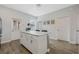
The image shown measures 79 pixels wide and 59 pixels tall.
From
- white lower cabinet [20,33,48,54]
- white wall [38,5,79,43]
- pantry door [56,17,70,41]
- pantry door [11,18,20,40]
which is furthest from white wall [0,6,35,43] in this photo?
pantry door [56,17,70,41]

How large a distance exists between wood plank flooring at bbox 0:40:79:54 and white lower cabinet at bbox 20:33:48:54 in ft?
0.37

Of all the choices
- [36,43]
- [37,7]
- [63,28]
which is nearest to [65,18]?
[63,28]

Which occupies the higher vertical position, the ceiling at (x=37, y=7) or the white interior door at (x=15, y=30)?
the ceiling at (x=37, y=7)

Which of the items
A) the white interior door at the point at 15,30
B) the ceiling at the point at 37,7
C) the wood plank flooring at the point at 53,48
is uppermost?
the ceiling at the point at 37,7

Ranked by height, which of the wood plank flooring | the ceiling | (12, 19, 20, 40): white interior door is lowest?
the wood plank flooring

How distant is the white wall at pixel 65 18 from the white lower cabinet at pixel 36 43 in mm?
228

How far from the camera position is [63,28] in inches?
68.5

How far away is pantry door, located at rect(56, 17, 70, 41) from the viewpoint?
67.0 inches

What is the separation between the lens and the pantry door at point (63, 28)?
1702mm

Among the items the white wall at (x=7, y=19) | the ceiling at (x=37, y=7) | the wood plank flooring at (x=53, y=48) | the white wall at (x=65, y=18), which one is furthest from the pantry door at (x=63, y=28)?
the white wall at (x=7, y=19)

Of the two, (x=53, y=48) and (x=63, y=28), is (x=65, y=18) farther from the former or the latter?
(x=53, y=48)

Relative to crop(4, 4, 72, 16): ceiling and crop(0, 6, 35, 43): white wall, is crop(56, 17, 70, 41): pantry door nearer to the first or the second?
crop(4, 4, 72, 16): ceiling

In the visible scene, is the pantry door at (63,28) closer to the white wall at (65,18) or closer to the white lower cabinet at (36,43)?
the white wall at (65,18)
